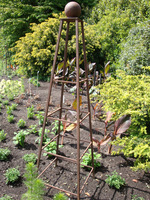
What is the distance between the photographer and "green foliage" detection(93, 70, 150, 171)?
2172 mm

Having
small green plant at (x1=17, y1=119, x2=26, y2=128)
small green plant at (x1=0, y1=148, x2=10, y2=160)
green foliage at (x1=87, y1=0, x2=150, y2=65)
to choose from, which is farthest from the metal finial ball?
green foliage at (x1=87, y1=0, x2=150, y2=65)

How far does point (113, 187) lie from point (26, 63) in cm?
645

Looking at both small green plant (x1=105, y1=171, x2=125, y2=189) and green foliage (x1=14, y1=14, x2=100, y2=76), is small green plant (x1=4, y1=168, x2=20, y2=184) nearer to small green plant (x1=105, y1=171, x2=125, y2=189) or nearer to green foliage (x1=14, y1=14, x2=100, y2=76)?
small green plant (x1=105, y1=171, x2=125, y2=189)

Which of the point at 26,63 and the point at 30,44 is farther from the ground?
the point at 30,44

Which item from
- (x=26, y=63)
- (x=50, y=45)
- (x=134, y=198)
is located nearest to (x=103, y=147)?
(x=134, y=198)

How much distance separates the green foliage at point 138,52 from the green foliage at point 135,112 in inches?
77.1

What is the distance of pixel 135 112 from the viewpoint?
7.45ft

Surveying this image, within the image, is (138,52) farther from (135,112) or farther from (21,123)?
(21,123)

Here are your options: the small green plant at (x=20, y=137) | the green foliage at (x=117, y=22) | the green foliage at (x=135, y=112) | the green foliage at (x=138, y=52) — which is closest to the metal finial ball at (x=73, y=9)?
the green foliage at (x=135, y=112)

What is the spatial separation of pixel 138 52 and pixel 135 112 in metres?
3.26

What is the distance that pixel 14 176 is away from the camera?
7.11ft

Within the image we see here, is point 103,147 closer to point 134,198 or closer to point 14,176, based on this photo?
point 134,198

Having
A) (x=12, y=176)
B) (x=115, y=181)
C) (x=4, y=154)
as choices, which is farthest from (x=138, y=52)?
(x=12, y=176)

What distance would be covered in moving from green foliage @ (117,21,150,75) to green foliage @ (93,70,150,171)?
1959 millimetres
